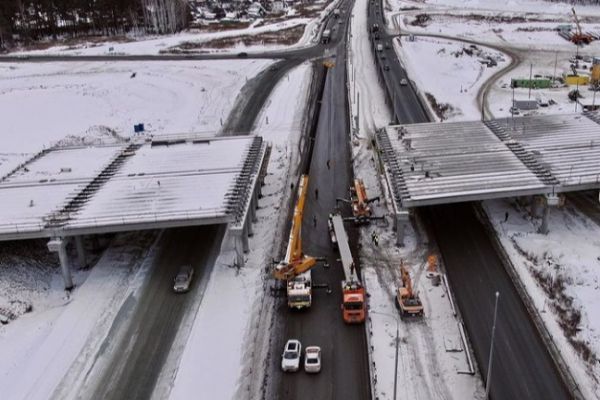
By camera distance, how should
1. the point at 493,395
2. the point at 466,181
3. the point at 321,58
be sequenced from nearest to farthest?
the point at 493,395 → the point at 466,181 → the point at 321,58

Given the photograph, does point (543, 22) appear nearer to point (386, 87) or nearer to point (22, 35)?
point (386, 87)

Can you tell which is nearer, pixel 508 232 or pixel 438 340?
pixel 438 340

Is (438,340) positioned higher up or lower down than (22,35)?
lower down

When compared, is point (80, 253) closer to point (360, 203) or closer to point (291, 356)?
point (291, 356)

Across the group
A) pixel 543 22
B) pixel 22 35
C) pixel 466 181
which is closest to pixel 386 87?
pixel 466 181

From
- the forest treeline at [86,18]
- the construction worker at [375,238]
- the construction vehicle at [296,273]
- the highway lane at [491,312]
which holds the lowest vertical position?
the highway lane at [491,312]

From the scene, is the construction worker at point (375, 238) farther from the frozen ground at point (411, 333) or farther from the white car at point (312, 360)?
the white car at point (312, 360)

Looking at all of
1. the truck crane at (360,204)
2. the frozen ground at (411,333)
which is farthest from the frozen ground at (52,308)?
the frozen ground at (411,333)
